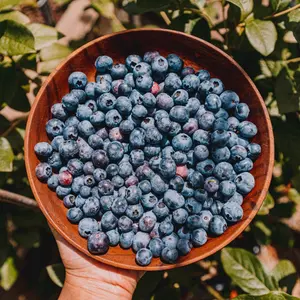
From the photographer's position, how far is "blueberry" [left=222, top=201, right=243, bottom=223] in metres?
1.21

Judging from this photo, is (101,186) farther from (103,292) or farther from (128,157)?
(103,292)

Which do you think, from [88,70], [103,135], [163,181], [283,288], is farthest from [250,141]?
[283,288]

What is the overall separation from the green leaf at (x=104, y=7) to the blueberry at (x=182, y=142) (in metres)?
0.58

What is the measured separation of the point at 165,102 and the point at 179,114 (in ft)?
0.21

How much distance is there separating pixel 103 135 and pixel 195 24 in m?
0.54

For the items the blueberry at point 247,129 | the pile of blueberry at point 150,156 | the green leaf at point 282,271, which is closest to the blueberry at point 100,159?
the pile of blueberry at point 150,156

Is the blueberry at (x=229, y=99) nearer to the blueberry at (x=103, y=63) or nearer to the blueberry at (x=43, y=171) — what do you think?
the blueberry at (x=103, y=63)

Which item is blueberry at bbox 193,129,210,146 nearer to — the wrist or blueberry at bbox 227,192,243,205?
blueberry at bbox 227,192,243,205

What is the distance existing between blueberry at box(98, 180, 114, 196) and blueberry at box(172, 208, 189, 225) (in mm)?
211

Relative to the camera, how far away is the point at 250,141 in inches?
51.9

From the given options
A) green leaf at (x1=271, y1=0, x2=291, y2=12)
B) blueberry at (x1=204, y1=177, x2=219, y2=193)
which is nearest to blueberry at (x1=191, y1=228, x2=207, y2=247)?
blueberry at (x1=204, y1=177, x2=219, y2=193)

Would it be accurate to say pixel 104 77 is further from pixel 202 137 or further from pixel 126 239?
pixel 126 239

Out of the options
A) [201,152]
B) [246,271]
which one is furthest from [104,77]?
[246,271]

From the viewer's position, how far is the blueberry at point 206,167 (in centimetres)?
126
